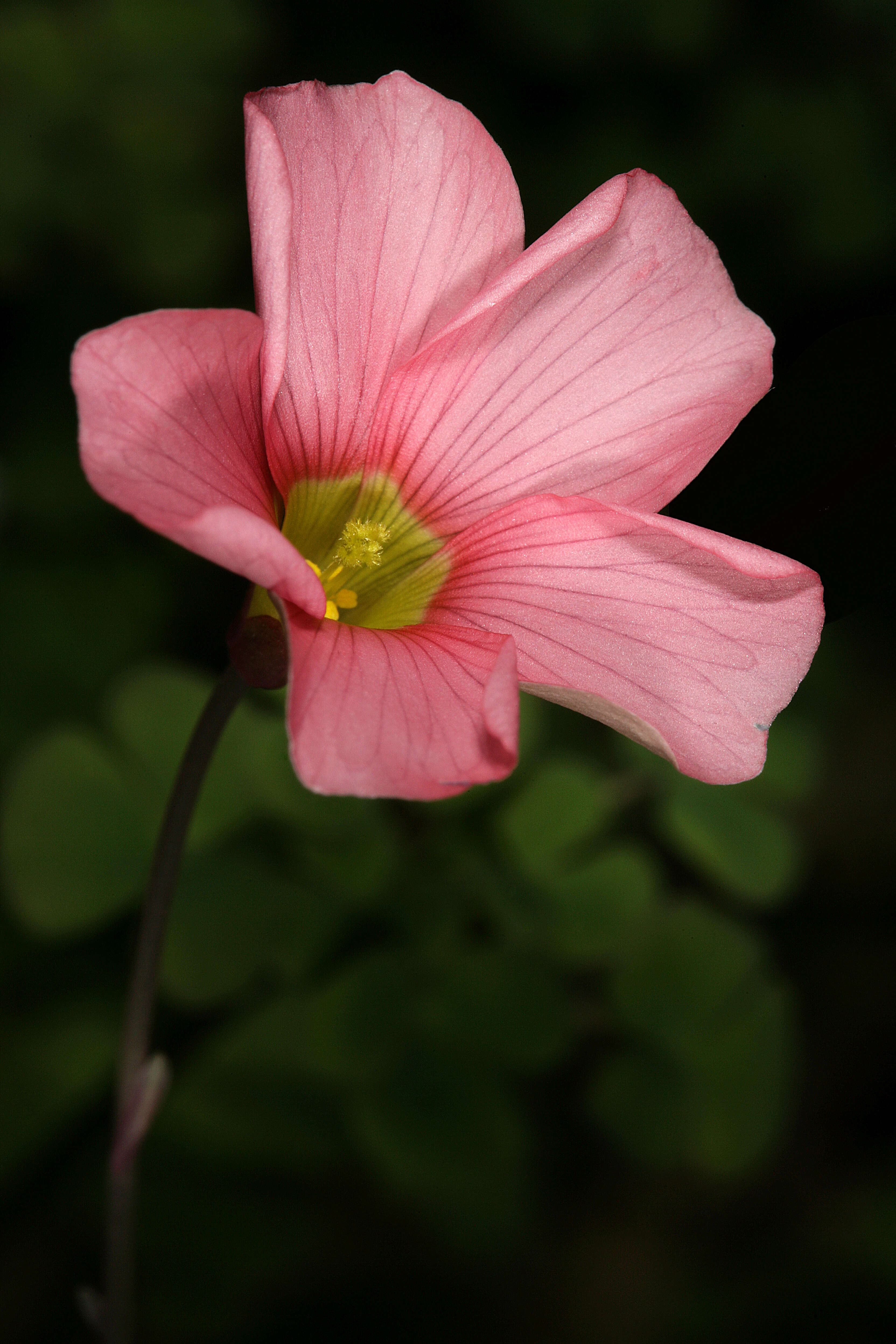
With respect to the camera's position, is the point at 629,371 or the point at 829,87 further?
the point at 829,87

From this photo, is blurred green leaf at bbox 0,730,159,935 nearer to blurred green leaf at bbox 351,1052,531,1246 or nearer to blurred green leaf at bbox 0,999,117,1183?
blurred green leaf at bbox 0,999,117,1183

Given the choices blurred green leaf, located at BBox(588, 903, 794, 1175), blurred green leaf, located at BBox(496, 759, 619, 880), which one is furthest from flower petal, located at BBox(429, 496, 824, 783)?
blurred green leaf, located at BBox(588, 903, 794, 1175)

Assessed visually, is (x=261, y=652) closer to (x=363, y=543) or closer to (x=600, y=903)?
(x=363, y=543)

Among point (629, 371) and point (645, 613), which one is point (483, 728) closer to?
point (645, 613)

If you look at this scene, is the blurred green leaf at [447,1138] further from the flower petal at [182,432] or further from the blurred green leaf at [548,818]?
the flower petal at [182,432]

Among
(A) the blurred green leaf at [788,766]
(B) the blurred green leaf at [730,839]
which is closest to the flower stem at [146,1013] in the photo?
(B) the blurred green leaf at [730,839]

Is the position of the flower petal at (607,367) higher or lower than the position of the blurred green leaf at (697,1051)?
higher

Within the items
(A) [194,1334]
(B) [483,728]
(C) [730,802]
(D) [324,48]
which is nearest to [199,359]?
(B) [483,728]
